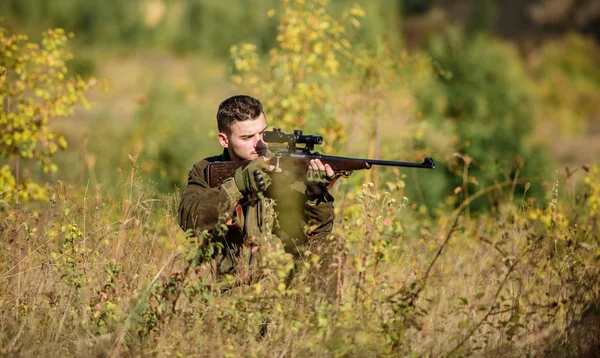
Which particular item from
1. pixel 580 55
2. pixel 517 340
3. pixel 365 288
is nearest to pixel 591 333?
pixel 517 340

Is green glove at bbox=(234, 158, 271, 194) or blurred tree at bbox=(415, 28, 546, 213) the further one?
blurred tree at bbox=(415, 28, 546, 213)

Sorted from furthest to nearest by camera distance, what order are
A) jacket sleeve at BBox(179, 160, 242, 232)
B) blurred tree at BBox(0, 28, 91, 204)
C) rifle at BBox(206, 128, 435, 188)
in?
blurred tree at BBox(0, 28, 91, 204) → rifle at BBox(206, 128, 435, 188) → jacket sleeve at BBox(179, 160, 242, 232)

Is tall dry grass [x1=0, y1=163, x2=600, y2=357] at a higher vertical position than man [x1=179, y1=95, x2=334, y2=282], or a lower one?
lower

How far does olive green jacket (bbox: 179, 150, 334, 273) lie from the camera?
459 cm

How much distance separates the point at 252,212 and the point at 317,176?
51 centimetres

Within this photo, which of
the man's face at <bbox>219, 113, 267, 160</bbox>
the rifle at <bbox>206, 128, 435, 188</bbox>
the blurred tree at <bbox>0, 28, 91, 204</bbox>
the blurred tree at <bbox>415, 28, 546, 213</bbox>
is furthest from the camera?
the blurred tree at <bbox>415, 28, 546, 213</bbox>

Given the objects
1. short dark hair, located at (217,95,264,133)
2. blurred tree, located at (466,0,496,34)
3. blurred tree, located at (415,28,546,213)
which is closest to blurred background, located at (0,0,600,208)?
blurred tree, located at (415,28,546,213)

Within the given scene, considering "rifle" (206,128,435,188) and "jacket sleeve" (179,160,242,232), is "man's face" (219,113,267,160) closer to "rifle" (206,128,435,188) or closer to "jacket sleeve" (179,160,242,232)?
"rifle" (206,128,435,188)

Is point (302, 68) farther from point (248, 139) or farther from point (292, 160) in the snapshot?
point (292, 160)

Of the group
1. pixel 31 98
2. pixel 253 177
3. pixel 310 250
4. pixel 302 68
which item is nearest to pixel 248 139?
pixel 253 177

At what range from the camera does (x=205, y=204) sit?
4.58m

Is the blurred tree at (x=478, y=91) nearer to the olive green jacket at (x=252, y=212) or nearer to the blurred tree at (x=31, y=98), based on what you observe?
the blurred tree at (x=31, y=98)

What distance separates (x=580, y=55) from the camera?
5562 centimetres

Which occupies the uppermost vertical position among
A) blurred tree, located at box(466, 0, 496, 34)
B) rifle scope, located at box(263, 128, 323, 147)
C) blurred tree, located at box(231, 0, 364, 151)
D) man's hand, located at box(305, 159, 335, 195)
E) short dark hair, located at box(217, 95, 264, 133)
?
blurred tree, located at box(466, 0, 496, 34)
